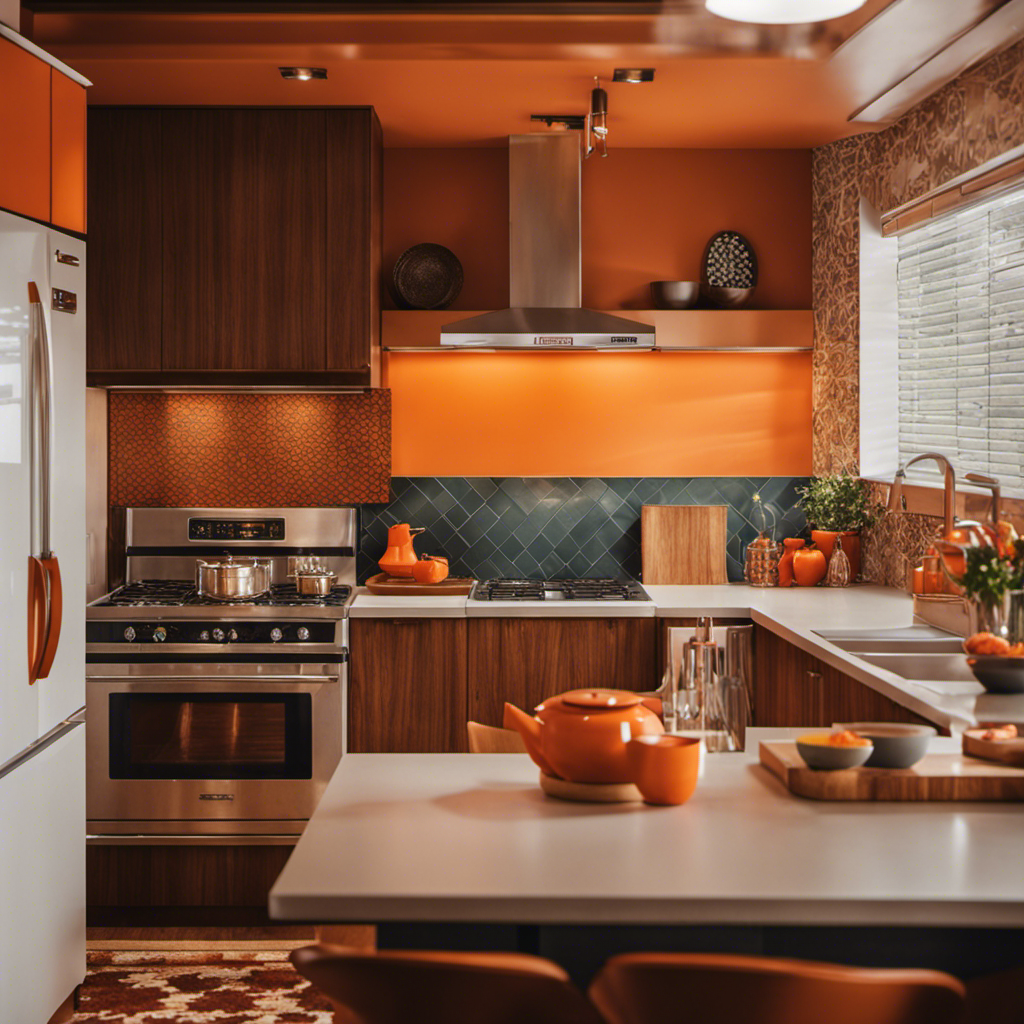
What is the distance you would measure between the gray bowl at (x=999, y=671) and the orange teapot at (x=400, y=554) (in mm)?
2370

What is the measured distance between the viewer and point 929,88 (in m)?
3.57

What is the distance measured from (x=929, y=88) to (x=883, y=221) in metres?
0.60

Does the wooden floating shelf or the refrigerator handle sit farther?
the wooden floating shelf

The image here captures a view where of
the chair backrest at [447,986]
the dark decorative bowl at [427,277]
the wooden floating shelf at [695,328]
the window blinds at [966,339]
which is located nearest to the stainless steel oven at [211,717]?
the wooden floating shelf at [695,328]

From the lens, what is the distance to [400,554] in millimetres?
4359

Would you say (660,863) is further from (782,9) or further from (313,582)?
(313,582)

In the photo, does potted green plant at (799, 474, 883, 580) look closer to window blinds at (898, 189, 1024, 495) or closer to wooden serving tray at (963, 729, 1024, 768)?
window blinds at (898, 189, 1024, 495)

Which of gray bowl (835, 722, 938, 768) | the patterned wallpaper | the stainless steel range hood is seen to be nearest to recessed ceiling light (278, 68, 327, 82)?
the stainless steel range hood

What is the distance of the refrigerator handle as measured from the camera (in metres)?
2.70

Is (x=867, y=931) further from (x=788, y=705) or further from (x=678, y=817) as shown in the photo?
(x=788, y=705)

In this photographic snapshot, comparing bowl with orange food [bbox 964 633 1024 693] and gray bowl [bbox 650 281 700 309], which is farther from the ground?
gray bowl [bbox 650 281 700 309]

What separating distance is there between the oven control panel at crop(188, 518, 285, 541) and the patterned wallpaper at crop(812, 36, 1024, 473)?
224 cm

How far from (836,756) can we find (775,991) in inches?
25.5

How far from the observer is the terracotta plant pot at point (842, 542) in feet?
14.3
